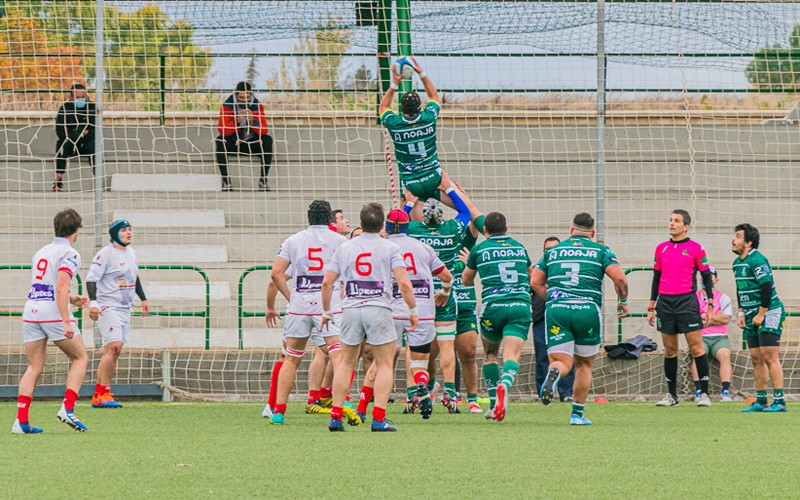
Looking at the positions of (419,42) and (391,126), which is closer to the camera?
(391,126)

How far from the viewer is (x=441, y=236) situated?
11.7 meters

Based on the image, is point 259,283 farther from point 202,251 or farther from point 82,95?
point 82,95

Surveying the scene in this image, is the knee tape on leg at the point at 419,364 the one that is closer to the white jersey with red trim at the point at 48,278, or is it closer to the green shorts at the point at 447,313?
the green shorts at the point at 447,313

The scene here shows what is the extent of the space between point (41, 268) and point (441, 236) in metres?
3.93

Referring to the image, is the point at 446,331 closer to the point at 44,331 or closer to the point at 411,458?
the point at 44,331

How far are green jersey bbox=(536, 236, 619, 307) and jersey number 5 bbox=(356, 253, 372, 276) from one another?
6.37 feet

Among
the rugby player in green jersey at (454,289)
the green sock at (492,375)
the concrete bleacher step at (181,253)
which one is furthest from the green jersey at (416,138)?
the concrete bleacher step at (181,253)

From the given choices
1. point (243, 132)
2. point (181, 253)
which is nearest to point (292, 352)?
point (181, 253)

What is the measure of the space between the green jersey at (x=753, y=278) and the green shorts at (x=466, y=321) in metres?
3.05

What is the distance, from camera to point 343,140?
17.9m

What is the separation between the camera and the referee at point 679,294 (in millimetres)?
13023

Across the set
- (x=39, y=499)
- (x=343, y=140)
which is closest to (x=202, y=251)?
(x=343, y=140)

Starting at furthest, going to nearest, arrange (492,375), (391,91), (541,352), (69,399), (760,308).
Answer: (541,352), (760,308), (391,91), (492,375), (69,399)

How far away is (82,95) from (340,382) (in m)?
8.69
